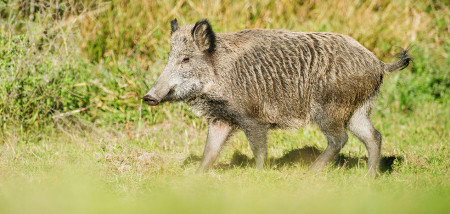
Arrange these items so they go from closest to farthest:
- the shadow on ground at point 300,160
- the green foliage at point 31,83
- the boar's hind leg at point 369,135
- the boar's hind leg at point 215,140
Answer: the boar's hind leg at point 369,135 → the boar's hind leg at point 215,140 → the shadow on ground at point 300,160 → the green foliage at point 31,83

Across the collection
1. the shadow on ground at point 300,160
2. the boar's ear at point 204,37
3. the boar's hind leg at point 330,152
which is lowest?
the shadow on ground at point 300,160

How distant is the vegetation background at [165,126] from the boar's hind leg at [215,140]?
0.13 metres

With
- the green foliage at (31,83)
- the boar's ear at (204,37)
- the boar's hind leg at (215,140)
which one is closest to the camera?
the boar's ear at (204,37)

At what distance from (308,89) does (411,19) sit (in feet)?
15.4

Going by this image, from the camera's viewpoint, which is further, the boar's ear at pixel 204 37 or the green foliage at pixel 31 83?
the green foliage at pixel 31 83

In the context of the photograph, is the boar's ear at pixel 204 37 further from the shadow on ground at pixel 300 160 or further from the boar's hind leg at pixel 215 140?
the shadow on ground at pixel 300 160

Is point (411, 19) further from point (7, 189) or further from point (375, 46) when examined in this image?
point (7, 189)

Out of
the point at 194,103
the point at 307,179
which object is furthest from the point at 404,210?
the point at 194,103

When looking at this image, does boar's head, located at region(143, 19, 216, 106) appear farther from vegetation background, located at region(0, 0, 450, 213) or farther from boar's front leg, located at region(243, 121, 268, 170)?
vegetation background, located at region(0, 0, 450, 213)

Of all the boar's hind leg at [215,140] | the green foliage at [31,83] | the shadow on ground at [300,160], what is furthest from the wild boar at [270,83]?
the green foliage at [31,83]

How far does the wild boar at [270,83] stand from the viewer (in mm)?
4926

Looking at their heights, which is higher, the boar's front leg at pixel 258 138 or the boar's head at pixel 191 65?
the boar's head at pixel 191 65

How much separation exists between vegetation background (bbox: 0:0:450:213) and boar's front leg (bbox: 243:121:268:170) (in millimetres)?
126

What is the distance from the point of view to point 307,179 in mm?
4605
